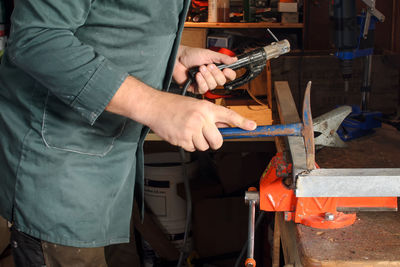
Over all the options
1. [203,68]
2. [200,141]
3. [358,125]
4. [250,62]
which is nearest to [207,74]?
[203,68]

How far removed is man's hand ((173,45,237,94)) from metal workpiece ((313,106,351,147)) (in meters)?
0.31

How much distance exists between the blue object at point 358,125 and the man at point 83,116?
2.52 ft

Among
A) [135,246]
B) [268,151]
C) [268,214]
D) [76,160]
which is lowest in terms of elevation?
[135,246]

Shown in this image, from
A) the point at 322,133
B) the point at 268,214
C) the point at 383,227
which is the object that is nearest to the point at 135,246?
the point at 268,214

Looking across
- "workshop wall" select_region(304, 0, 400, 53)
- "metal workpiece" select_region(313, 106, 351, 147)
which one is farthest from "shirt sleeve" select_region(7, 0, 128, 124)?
"workshop wall" select_region(304, 0, 400, 53)

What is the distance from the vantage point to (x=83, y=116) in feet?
2.94

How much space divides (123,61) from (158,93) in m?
0.19

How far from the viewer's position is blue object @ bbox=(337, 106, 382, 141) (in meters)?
1.65

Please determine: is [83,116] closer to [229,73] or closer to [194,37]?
[229,73]

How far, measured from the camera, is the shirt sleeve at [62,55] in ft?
2.72

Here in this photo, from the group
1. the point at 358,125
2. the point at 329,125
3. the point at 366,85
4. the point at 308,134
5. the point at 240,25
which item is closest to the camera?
the point at 308,134

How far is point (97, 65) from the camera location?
2.81 ft

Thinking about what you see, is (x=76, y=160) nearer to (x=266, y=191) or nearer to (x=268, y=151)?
(x=266, y=191)

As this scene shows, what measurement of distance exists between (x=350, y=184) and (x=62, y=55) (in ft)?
1.90
